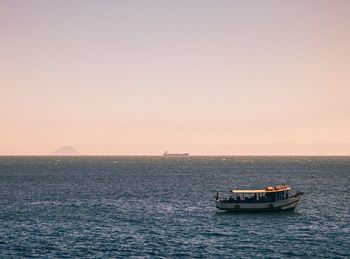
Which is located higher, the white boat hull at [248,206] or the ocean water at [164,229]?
the white boat hull at [248,206]

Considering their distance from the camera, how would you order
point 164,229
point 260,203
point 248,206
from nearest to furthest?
1. point 164,229
2. point 248,206
3. point 260,203

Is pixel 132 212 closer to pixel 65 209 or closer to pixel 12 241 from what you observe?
pixel 65 209

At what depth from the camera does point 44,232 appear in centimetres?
7294

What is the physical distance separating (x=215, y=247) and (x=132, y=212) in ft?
112

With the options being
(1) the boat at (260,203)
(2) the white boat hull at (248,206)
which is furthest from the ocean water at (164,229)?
(1) the boat at (260,203)

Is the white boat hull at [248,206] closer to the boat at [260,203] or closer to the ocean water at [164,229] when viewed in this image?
the boat at [260,203]

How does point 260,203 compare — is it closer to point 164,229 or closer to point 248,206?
point 248,206

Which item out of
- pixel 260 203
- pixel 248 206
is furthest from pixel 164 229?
pixel 260 203

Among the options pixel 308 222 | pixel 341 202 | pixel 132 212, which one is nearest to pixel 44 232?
pixel 132 212

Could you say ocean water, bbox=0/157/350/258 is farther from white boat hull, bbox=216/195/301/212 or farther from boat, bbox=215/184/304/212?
boat, bbox=215/184/304/212

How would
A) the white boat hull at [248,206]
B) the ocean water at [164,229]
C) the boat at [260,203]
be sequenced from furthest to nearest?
the boat at [260,203] → the white boat hull at [248,206] → the ocean water at [164,229]

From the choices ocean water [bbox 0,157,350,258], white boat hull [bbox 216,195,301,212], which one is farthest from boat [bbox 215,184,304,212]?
ocean water [bbox 0,157,350,258]

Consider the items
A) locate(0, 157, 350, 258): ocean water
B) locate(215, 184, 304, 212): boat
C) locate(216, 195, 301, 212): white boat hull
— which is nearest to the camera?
locate(0, 157, 350, 258): ocean water

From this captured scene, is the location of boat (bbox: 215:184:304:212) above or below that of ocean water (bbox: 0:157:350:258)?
above
